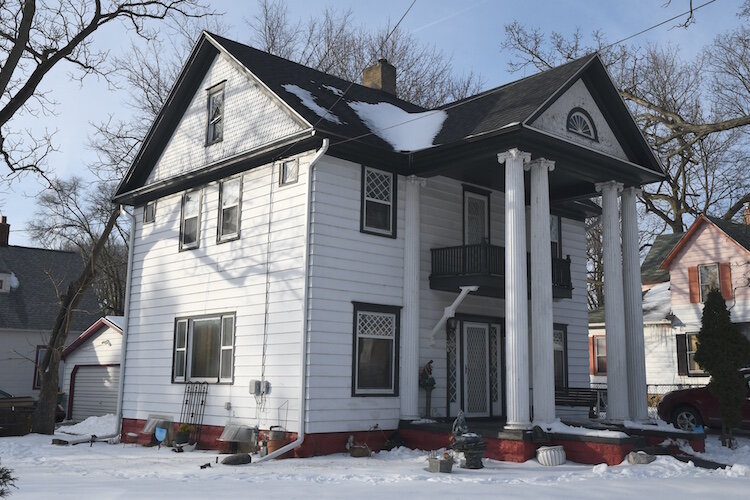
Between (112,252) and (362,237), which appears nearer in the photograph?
(362,237)

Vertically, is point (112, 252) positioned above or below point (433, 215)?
above

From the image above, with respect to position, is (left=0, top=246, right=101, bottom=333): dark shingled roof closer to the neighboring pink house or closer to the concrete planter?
the neighboring pink house

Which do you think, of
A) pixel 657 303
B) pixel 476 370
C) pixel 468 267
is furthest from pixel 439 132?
pixel 657 303

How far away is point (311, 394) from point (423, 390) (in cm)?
288

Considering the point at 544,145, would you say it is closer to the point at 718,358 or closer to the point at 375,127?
the point at 375,127

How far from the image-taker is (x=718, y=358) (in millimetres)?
16391

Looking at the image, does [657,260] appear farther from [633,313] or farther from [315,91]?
[315,91]

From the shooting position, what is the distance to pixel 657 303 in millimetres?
32250

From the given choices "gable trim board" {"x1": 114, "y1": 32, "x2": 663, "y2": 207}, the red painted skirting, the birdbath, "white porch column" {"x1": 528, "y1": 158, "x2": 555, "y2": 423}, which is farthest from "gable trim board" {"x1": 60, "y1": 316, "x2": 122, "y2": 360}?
the birdbath

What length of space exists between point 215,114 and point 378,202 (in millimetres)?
5187

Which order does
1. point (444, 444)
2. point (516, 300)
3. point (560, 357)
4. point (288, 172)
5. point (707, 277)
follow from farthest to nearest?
point (707, 277), point (560, 357), point (288, 172), point (444, 444), point (516, 300)

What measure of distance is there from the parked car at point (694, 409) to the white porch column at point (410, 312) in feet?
23.7

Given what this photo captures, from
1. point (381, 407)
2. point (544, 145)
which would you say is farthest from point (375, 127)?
point (381, 407)

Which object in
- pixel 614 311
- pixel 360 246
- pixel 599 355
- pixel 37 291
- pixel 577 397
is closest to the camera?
pixel 360 246
